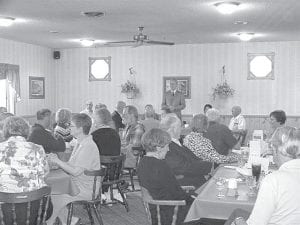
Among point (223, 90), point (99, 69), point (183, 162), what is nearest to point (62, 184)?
point (183, 162)

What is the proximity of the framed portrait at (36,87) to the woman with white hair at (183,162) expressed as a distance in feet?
26.7

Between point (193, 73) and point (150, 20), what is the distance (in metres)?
4.30

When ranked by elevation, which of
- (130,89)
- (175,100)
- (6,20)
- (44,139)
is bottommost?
(44,139)

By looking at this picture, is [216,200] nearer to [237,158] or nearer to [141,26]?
[237,158]

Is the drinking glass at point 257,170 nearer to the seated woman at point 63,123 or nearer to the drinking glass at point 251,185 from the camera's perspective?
the drinking glass at point 251,185

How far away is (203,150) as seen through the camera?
5234mm

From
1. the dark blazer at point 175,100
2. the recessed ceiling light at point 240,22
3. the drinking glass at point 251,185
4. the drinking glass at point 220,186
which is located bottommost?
the drinking glass at point 220,186

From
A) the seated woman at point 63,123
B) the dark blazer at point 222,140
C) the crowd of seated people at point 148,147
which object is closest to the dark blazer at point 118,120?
the crowd of seated people at point 148,147

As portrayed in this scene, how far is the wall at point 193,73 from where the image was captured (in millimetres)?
12039

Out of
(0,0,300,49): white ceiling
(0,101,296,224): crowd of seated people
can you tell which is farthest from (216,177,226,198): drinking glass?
(0,0,300,49): white ceiling

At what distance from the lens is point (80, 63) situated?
1361cm

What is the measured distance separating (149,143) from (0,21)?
5624 millimetres

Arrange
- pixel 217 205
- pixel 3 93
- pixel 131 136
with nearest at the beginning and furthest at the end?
pixel 217 205 → pixel 131 136 → pixel 3 93

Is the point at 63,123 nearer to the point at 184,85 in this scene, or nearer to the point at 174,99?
the point at 174,99
